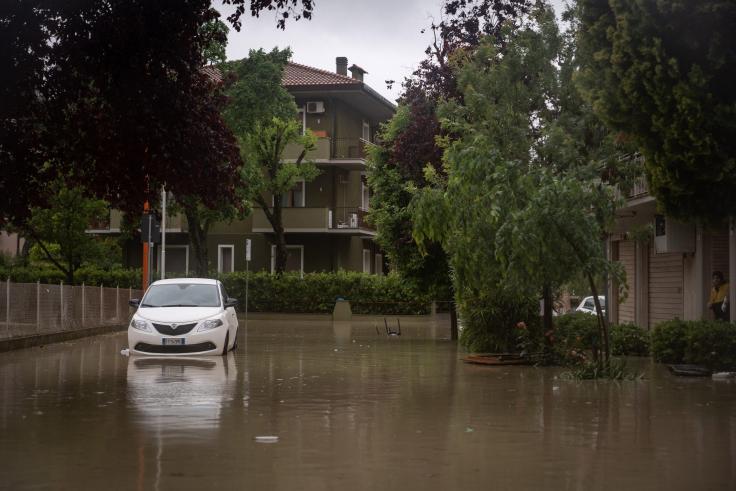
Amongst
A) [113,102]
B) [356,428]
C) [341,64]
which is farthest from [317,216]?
→ [356,428]

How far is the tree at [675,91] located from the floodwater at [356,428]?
2720 millimetres

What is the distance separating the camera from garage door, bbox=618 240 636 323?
30641 millimetres

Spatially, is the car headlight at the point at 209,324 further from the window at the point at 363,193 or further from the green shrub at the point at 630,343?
the window at the point at 363,193

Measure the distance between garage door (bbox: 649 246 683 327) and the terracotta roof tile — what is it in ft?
98.7

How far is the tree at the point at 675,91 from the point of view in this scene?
46.1 ft

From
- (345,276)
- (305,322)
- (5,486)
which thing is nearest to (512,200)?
(5,486)

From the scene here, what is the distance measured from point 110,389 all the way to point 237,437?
5.61 m

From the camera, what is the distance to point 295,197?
5900cm

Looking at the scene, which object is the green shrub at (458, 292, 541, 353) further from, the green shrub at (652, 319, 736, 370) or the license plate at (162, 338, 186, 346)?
the license plate at (162, 338, 186, 346)

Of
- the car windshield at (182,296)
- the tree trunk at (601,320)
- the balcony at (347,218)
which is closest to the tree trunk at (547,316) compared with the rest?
the tree trunk at (601,320)

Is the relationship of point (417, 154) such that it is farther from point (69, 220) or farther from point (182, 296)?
point (69, 220)

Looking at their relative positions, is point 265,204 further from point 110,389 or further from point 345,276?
point 110,389

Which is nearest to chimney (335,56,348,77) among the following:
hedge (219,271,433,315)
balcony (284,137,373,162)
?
balcony (284,137,373,162)

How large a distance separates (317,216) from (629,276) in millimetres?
27183
